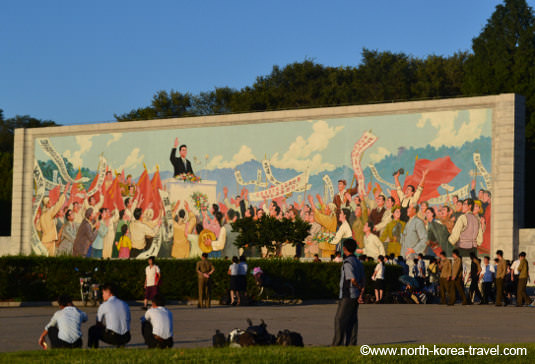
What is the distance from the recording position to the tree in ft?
204

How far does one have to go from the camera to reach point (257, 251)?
4656 centimetres

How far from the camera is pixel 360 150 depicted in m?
45.5

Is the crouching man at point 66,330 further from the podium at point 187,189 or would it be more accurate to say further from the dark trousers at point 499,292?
the podium at point 187,189

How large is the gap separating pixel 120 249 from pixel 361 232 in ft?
52.4

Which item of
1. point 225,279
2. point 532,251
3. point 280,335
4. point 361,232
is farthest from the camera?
point 361,232

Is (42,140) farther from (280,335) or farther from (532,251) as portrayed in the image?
(280,335)

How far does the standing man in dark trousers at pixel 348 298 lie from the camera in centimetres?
1429

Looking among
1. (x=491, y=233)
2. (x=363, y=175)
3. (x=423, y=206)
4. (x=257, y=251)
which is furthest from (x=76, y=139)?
(x=491, y=233)

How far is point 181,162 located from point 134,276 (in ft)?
71.9

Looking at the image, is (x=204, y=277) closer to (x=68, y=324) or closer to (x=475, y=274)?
(x=475, y=274)

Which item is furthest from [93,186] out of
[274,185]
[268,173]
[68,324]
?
[68,324]

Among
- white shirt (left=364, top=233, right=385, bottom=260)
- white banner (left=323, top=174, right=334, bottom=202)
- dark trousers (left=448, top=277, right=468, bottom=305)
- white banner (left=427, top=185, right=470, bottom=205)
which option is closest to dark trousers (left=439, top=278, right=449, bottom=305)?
dark trousers (left=448, top=277, right=468, bottom=305)

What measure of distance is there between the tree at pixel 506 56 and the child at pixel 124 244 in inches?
1134

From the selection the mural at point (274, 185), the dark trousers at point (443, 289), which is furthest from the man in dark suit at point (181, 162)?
the dark trousers at point (443, 289)
